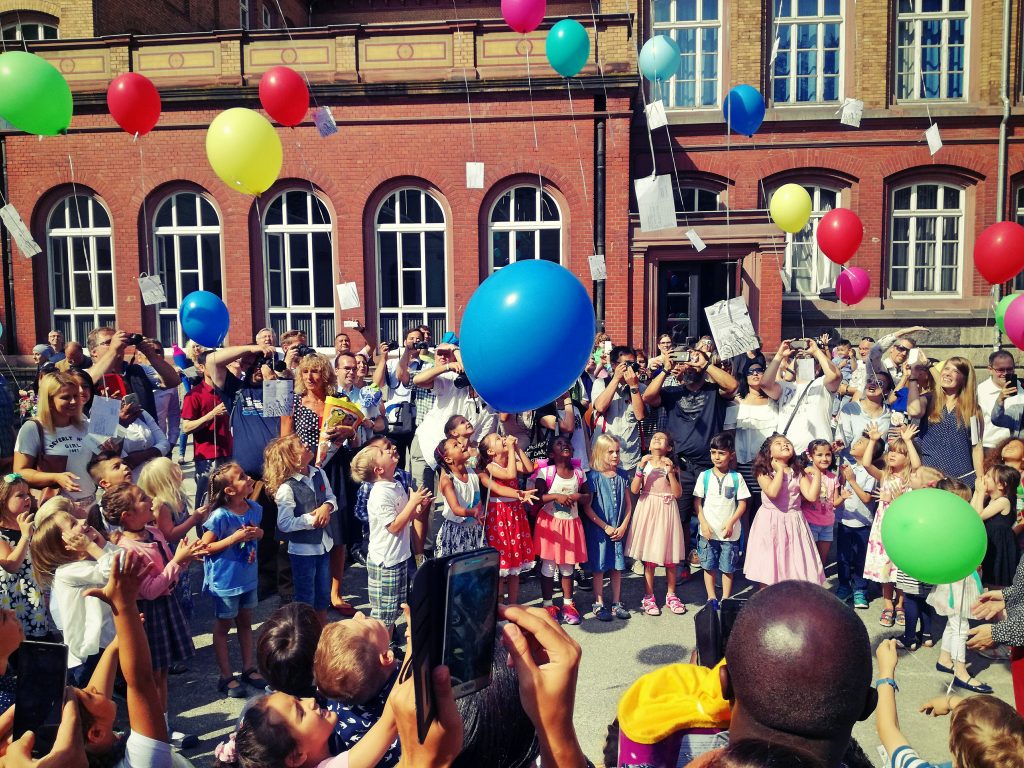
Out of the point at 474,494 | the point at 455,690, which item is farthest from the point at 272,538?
the point at 455,690

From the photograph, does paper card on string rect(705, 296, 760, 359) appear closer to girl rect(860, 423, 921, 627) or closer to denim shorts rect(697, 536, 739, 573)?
girl rect(860, 423, 921, 627)

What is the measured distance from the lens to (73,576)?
3529 millimetres

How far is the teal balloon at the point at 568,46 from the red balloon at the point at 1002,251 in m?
6.24

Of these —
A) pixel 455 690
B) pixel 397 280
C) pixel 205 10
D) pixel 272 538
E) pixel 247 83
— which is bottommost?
pixel 272 538

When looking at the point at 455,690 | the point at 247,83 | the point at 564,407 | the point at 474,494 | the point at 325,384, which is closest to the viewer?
the point at 455,690

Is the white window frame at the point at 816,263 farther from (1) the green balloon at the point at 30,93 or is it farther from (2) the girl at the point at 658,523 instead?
(1) the green balloon at the point at 30,93

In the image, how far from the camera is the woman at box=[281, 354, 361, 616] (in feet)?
18.4

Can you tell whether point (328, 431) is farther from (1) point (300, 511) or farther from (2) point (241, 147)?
(2) point (241, 147)

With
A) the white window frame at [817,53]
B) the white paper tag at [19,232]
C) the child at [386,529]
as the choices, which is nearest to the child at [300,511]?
the child at [386,529]

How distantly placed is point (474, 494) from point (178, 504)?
6.38 ft

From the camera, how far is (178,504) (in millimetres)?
4629

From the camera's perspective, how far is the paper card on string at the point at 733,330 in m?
6.29

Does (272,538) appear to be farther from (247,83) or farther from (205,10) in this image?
(205,10)

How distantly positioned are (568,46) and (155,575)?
1012 centimetres
